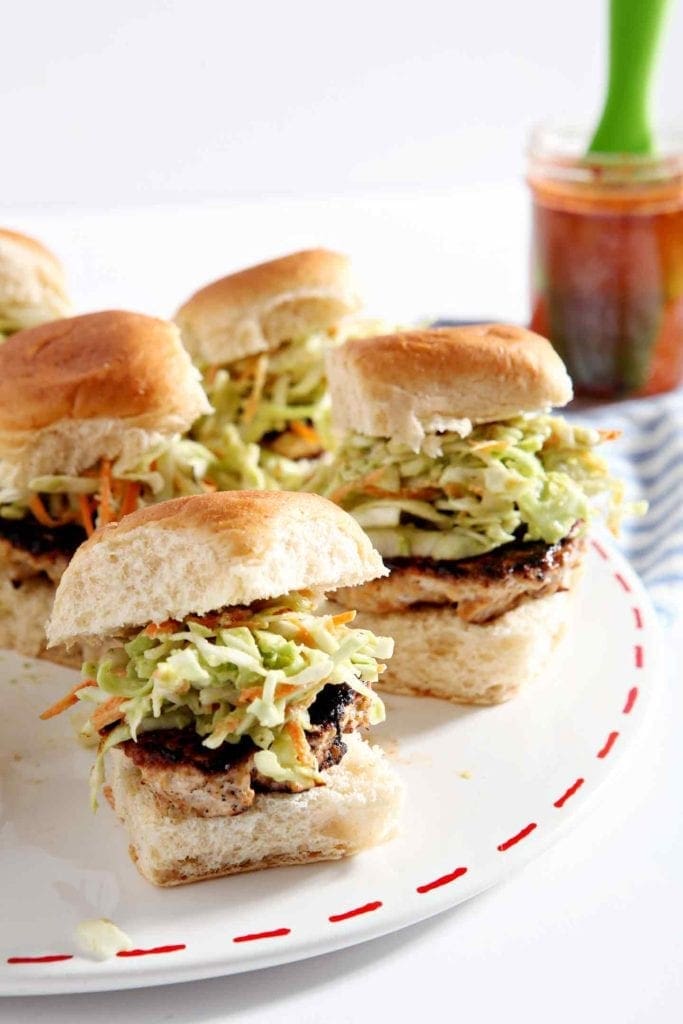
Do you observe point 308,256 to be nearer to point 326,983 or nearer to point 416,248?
point 326,983

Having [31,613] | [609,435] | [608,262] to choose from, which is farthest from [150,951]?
[608,262]

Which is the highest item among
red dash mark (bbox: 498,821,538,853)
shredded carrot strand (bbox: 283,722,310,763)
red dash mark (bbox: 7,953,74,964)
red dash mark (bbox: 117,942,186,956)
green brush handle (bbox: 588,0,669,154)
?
green brush handle (bbox: 588,0,669,154)

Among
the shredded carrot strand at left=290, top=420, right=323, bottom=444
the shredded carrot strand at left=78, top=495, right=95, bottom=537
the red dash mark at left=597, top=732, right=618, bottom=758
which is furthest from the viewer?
the shredded carrot strand at left=290, top=420, right=323, bottom=444

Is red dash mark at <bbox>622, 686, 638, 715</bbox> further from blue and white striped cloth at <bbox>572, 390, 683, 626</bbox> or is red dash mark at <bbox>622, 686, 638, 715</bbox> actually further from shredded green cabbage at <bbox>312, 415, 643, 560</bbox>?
blue and white striped cloth at <bbox>572, 390, 683, 626</bbox>

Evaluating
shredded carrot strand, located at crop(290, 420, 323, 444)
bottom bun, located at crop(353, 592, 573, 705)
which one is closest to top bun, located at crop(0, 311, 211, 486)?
shredded carrot strand, located at crop(290, 420, 323, 444)

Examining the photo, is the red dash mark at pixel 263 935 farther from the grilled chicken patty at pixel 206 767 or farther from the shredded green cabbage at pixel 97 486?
the shredded green cabbage at pixel 97 486

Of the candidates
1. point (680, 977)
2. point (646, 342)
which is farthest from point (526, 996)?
point (646, 342)

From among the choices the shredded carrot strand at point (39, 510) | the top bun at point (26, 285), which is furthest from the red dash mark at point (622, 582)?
the top bun at point (26, 285)

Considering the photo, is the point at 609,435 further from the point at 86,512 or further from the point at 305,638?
the point at 86,512
